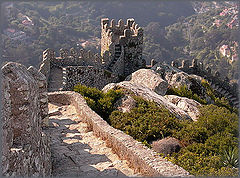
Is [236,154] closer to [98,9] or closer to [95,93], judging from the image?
[95,93]

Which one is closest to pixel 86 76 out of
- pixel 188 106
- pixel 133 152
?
pixel 188 106

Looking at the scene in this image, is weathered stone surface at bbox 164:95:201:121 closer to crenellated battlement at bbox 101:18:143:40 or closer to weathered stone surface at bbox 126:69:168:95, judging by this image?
weathered stone surface at bbox 126:69:168:95

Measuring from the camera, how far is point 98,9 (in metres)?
58.4

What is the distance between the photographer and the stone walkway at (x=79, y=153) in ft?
20.2

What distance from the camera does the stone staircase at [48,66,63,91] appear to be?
16319 millimetres

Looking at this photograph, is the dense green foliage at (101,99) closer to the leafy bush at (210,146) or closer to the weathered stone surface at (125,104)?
the weathered stone surface at (125,104)

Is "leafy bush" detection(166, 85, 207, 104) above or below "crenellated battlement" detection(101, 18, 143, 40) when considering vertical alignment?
below

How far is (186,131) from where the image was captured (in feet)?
30.9

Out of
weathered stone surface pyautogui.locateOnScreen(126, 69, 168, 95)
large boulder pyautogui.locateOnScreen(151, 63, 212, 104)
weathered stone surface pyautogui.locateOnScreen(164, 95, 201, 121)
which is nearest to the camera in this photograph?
weathered stone surface pyautogui.locateOnScreen(164, 95, 201, 121)

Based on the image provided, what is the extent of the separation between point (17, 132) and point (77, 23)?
62.8 meters

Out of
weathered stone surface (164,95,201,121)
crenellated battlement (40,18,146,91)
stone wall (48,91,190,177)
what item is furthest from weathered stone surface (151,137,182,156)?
crenellated battlement (40,18,146,91)

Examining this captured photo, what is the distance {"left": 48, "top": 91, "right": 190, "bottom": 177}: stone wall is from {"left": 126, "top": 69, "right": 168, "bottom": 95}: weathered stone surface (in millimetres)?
6544

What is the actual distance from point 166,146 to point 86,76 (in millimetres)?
Answer: 10967

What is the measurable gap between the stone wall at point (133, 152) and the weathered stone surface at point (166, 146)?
1393mm
